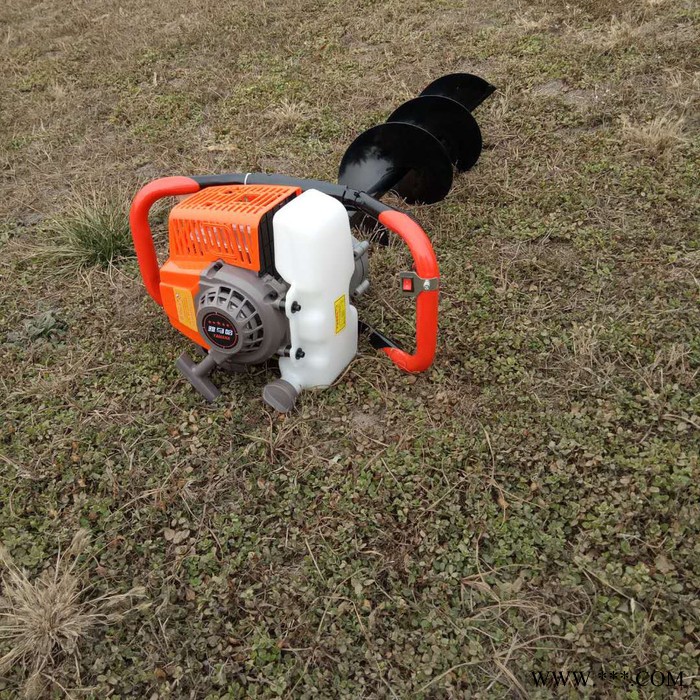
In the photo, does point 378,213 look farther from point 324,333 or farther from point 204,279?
point 204,279

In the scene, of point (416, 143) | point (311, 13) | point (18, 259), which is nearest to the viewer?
point (416, 143)

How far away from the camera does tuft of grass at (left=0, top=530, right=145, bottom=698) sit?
6.33 feet

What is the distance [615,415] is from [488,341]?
69 cm

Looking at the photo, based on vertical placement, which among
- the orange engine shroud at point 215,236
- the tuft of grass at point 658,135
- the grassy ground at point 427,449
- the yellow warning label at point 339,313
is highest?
the orange engine shroud at point 215,236

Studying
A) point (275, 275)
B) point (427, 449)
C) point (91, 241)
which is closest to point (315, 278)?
point (275, 275)

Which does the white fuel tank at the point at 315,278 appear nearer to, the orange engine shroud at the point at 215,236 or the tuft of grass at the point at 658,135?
the orange engine shroud at the point at 215,236

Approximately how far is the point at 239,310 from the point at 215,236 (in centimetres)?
35

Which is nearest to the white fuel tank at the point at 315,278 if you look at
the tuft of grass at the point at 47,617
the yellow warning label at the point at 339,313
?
the yellow warning label at the point at 339,313

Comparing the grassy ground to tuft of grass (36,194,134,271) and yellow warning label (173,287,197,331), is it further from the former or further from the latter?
yellow warning label (173,287,197,331)

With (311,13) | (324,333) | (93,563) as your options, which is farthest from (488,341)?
(311,13)

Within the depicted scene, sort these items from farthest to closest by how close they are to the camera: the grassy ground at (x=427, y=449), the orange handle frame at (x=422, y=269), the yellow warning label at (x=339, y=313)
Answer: the yellow warning label at (x=339, y=313), the orange handle frame at (x=422, y=269), the grassy ground at (x=427, y=449)

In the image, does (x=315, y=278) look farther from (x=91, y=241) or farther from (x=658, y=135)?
(x=658, y=135)

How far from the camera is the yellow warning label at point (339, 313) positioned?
242cm

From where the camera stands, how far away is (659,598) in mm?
1900
